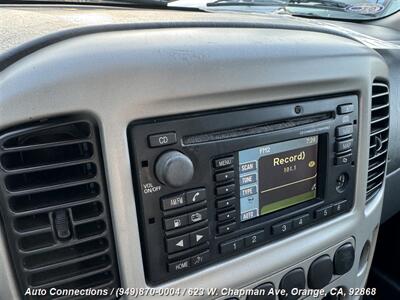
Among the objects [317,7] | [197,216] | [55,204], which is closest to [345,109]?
[197,216]

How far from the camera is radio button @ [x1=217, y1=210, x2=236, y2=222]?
→ 869mm

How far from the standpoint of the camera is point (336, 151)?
1.04 metres

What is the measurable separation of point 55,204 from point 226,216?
0.33m

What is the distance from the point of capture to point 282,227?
98 centimetres

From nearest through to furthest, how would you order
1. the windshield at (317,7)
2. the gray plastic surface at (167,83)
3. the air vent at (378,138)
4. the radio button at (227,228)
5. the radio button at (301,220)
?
the gray plastic surface at (167,83)
the radio button at (227,228)
the radio button at (301,220)
the air vent at (378,138)
the windshield at (317,7)

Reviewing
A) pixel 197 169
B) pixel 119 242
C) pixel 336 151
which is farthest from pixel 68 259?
pixel 336 151

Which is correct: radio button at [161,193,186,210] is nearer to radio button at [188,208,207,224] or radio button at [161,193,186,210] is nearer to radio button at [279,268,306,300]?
radio button at [188,208,207,224]

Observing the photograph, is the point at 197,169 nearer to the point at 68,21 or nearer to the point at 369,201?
the point at 68,21

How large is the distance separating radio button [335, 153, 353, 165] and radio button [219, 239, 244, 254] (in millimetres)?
322

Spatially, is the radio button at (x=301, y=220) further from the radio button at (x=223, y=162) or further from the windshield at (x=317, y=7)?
the windshield at (x=317, y=7)

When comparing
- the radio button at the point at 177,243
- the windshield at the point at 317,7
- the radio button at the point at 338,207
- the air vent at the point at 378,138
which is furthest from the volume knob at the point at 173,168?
the windshield at the point at 317,7

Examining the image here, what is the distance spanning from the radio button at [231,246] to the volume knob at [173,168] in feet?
0.62

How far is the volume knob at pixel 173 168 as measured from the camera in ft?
2.49

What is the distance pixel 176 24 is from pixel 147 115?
20 cm
